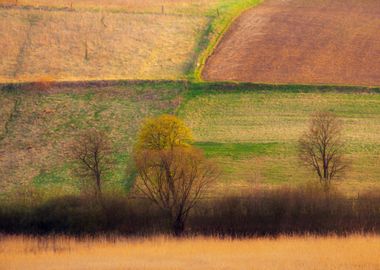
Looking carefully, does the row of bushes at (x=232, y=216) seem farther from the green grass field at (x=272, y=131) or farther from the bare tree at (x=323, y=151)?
the bare tree at (x=323, y=151)

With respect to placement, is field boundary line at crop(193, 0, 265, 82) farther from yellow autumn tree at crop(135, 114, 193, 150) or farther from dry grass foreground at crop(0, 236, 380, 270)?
dry grass foreground at crop(0, 236, 380, 270)

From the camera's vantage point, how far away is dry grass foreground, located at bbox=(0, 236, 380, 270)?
128ft

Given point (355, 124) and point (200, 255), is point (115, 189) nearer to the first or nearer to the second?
point (200, 255)

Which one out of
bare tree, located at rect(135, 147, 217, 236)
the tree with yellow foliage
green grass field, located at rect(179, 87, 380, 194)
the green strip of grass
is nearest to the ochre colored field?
green grass field, located at rect(179, 87, 380, 194)

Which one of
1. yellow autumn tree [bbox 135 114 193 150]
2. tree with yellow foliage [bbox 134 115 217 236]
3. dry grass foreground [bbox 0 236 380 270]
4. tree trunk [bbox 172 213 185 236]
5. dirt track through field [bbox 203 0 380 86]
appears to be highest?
dirt track through field [bbox 203 0 380 86]

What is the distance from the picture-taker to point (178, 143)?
172ft

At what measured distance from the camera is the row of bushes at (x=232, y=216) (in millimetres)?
46031

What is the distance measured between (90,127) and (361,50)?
67.9ft

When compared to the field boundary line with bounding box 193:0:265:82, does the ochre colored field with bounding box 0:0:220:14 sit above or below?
above

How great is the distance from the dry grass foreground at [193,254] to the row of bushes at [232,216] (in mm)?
1639

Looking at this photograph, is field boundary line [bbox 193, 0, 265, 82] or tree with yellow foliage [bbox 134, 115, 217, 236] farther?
field boundary line [bbox 193, 0, 265, 82]

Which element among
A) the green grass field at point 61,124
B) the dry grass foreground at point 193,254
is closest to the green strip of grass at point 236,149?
the green grass field at point 61,124

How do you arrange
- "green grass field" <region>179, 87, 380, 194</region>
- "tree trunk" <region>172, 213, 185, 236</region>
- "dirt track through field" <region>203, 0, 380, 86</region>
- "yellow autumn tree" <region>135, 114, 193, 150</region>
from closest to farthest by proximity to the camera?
"tree trunk" <region>172, 213, 185, 236</region>
"yellow autumn tree" <region>135, 114, 193, 150</region>
"green grass field" <region>179, 87, 380, 194</region>
"dirt track through field" <region>203, 0, 380, 86</region>

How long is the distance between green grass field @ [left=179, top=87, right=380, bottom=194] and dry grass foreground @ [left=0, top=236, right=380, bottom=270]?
7620 mm
